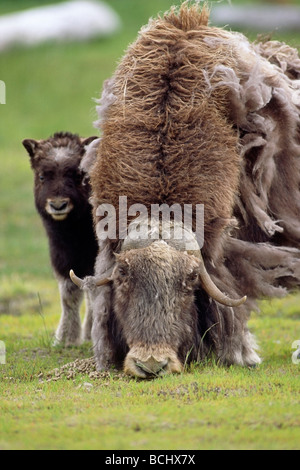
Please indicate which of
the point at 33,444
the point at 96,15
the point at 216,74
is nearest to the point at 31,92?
the point at 96,15

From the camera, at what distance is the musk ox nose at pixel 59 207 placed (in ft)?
18.6

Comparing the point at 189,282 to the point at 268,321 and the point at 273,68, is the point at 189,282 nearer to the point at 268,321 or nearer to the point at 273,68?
the point at 273,68

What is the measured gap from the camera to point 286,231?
512cm

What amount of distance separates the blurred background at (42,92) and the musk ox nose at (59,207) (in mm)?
3906

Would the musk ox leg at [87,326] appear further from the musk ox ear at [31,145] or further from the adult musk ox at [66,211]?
the musk ox ear at [31,145]

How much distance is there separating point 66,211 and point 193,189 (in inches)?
52.9

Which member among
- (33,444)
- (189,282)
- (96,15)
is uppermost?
(96,15)

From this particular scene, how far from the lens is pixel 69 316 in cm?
617

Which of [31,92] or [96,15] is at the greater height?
[96,15]

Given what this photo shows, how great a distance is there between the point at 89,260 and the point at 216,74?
5.33 feet

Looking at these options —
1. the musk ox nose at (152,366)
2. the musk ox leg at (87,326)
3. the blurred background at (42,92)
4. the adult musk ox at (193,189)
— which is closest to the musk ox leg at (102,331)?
the adult musk ox at (193,189)

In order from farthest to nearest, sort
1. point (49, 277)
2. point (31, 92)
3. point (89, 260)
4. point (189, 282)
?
point (31, 92), point (49, 277), point (89, 260), point (189, 282)

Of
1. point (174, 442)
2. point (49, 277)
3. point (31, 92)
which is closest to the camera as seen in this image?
point (174, 442)

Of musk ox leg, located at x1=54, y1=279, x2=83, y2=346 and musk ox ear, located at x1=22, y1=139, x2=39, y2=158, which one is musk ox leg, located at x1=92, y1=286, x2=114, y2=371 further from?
musk ox ear, located at x1=22, y1=139, x2=39, y2=158
